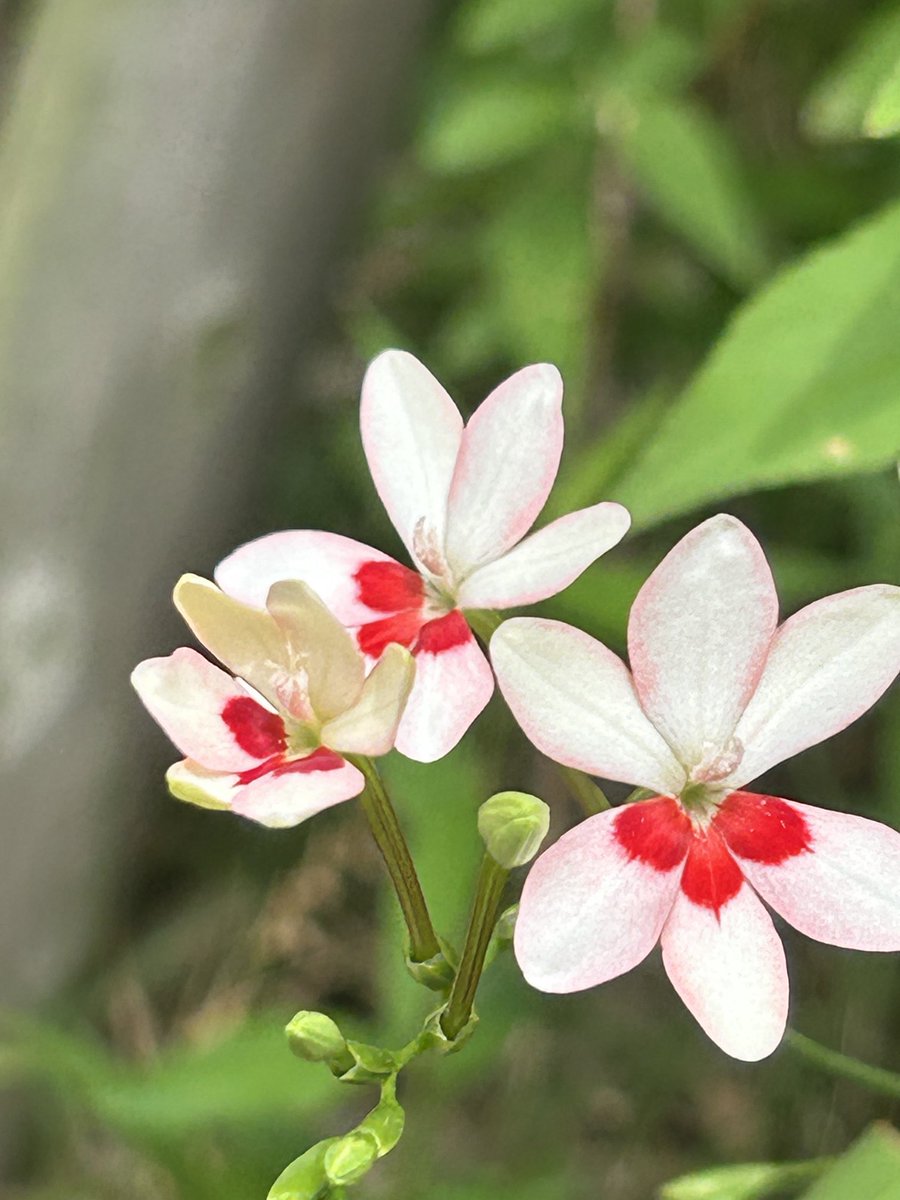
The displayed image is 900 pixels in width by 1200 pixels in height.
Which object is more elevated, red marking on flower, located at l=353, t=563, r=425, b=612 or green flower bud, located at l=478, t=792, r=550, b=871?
red marking on flower, located at l=353, t=563, r=425, b=612

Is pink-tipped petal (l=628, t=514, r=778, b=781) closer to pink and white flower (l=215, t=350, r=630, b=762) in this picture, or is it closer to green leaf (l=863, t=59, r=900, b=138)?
pink and white flower (l=215, t=350, r=630, b=762)

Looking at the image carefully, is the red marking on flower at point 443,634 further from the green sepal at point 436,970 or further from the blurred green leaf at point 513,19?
the blurred green leaf at point 513,19

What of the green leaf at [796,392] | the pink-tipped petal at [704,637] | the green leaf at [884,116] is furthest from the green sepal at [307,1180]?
the green leaf at [884,116]

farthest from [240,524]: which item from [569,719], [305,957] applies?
[569,719]

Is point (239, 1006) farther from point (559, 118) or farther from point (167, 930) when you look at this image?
point (559, 118)

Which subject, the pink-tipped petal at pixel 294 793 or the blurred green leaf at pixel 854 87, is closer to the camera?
the pink-tipped petal at pixel 294 793

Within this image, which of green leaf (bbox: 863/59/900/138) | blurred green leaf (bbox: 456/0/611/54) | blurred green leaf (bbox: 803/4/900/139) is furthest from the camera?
blurred green leaf (bbox: 456/0/611/54)

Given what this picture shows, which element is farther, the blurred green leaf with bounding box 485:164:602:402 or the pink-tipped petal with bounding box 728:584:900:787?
the blurred green leaf with bounding box 485:164:602:402

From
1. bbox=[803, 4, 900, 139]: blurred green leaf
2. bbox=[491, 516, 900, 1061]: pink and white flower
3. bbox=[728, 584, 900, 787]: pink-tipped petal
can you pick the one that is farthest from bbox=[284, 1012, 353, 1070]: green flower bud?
bbox=[803, 4, 900, 139]: blurred green leaf
